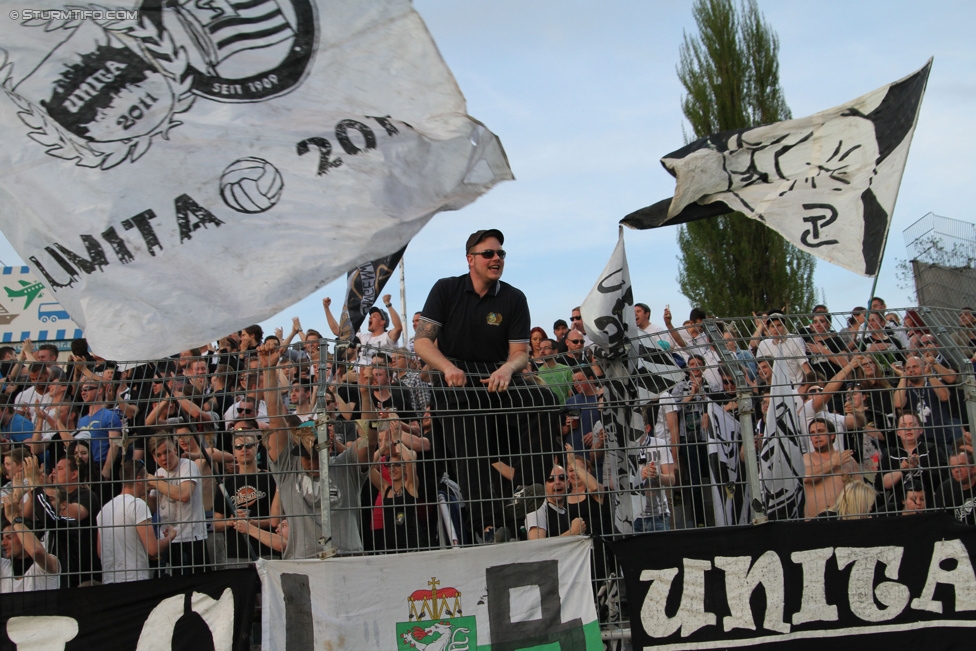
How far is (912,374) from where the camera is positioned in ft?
20.2

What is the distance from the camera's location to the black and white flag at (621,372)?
602cm

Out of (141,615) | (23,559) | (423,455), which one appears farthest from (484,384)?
(23,559)

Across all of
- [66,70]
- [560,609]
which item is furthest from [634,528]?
[66,70]

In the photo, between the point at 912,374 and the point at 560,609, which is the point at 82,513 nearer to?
the point at 560,609

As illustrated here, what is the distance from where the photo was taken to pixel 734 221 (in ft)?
76.7

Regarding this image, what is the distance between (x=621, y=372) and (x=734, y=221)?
18097 mm

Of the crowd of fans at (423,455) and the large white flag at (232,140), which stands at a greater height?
the large white flag at (232,140)

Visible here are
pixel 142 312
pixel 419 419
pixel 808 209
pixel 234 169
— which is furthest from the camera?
pixel 808 209

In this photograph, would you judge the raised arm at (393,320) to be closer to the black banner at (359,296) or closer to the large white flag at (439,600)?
the black banner at (359,296)

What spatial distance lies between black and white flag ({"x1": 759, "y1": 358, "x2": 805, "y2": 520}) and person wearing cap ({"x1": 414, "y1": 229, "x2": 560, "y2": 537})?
4.78 feet

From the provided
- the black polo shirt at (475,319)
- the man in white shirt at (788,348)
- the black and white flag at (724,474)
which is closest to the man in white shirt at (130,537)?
the black polo shirt at (475,319)

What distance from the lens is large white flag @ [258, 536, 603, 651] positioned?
5.43 m

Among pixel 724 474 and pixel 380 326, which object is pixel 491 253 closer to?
pixel 724 474

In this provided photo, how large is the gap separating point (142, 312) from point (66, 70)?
1453mm
